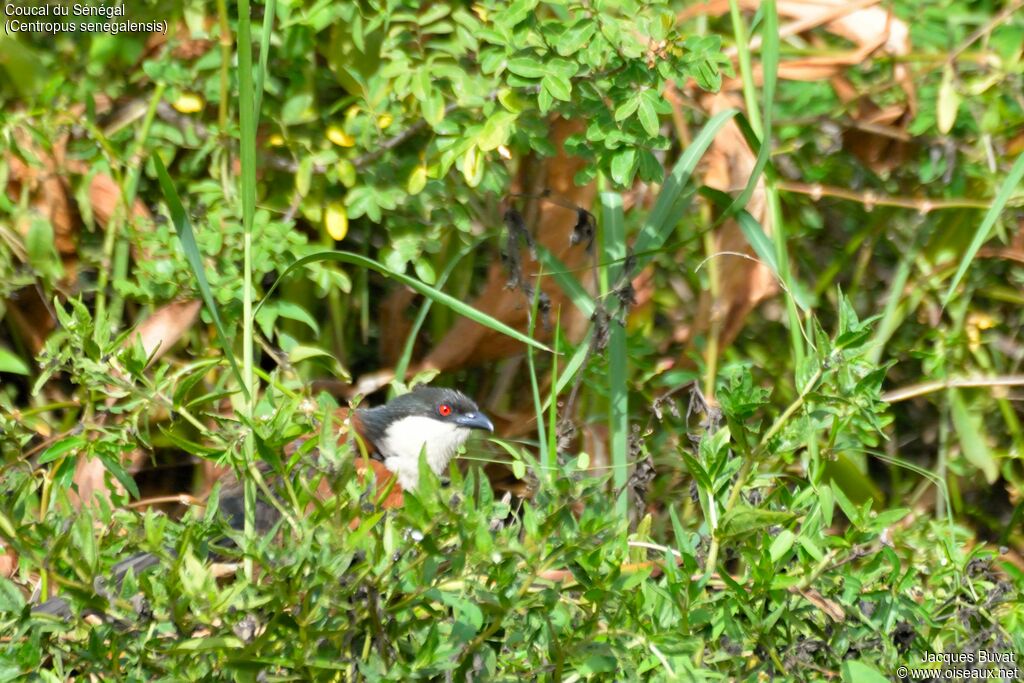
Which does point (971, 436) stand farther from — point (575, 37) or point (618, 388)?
point (575, 37)

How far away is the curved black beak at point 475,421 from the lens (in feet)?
13.0

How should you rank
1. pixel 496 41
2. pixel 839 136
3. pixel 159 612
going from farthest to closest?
1. pixel 839 136
2. pixel 496 41
3. pixel 159 612

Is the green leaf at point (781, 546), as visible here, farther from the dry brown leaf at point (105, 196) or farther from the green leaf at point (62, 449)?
the dry brown leaf at point (105, 196)

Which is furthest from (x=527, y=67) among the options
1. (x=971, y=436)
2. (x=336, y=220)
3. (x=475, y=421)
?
(x=971, y=436)

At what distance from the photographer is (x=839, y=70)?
3902mm

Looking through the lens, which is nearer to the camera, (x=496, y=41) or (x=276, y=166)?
(x=496, y=41)

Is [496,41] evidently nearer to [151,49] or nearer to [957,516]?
[151,49]

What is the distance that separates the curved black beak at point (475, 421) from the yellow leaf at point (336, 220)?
74 cm

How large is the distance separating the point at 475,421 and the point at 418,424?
0.68 feet

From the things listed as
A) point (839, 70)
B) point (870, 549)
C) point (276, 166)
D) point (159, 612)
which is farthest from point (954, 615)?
point (276, 166)

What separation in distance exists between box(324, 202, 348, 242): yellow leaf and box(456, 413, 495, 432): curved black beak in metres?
0.74

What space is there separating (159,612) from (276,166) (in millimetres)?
2191

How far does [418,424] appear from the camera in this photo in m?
4.08

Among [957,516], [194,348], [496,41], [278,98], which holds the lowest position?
[957,516]
